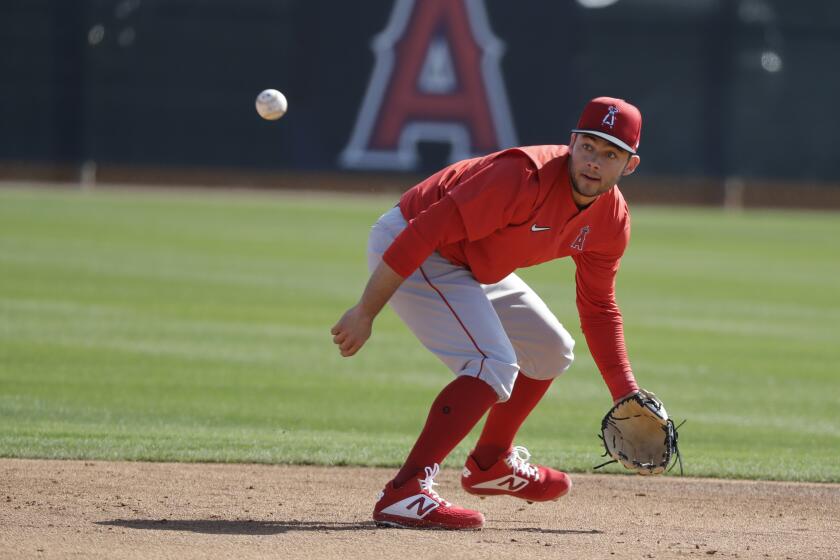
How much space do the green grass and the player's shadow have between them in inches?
49.0

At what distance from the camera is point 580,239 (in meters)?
4.52

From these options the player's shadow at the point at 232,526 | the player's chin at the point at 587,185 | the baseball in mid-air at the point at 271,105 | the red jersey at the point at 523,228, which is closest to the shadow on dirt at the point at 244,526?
the player's shadow at the point at 232,526

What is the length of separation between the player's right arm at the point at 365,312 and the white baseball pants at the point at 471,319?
273 mm

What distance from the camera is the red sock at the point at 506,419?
4793 mm

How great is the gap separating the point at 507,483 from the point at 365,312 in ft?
3.30

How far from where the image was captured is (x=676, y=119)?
2720 cm

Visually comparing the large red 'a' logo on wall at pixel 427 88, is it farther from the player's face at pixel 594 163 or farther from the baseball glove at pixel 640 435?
the player's face at pixel 594 163

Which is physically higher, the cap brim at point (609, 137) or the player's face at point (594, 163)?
the cap brim at point (609, 137)

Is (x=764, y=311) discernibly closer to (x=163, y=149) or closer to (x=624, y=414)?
(x=624, y=414)

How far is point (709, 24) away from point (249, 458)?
23.7 metres

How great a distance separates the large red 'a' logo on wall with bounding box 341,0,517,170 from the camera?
2514cm

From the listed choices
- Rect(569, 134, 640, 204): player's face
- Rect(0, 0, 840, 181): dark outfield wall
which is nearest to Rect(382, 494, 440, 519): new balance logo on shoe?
Rect(569, 134, 640, 204): player's face

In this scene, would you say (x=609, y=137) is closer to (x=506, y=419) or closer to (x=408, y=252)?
(x=408, y=252)

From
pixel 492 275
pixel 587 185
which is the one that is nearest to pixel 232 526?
pixel 492 275
